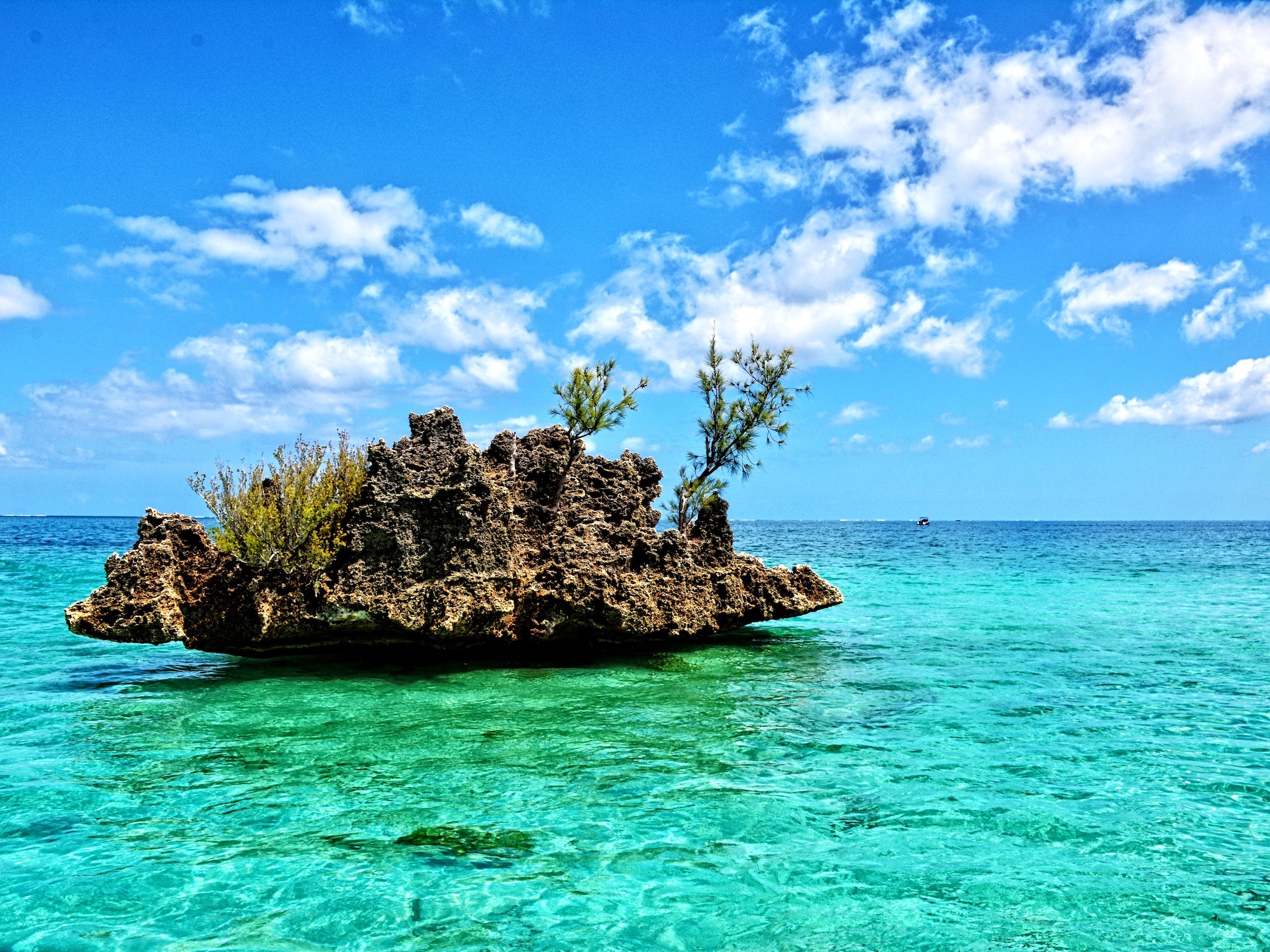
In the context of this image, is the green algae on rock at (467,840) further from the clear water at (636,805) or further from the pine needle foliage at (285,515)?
the pine needle foliage at (285,515)

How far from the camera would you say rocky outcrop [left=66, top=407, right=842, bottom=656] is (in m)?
11.8

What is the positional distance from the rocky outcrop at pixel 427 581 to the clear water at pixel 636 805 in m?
0.74

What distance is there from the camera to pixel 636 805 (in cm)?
652

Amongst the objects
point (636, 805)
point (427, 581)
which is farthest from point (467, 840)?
point (427, 581)

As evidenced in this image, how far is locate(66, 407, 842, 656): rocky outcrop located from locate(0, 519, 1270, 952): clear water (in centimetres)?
74

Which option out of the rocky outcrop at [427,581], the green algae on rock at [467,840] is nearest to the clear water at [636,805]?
the green algae on rock at [467,840]

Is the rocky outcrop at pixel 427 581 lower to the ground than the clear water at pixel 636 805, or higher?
higher

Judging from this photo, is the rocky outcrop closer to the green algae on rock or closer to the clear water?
the clear water

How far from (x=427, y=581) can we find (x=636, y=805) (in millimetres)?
6472

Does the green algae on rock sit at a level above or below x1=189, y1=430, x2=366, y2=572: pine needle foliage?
below

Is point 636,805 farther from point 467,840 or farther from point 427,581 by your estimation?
point 427,581

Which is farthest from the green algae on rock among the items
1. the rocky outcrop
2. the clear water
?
the rocky outcrop

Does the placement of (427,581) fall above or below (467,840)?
above

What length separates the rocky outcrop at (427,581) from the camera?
11797 mm
